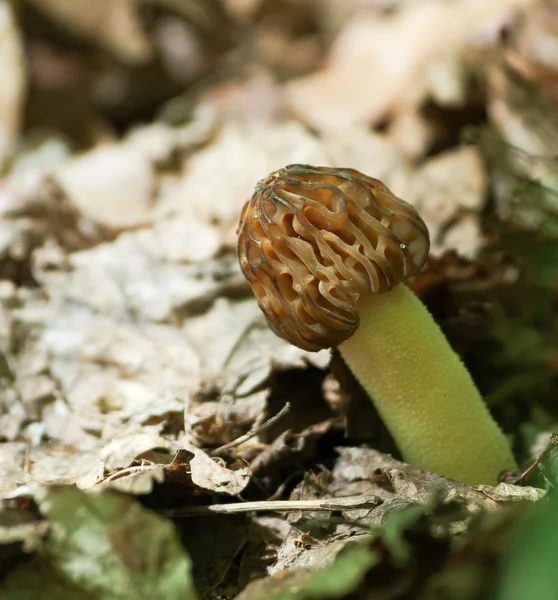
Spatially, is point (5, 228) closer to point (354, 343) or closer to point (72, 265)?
point (72, 265)

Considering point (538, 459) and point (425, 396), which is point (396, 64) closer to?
point (425, 396)

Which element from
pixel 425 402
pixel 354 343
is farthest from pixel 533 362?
pixel 354 343

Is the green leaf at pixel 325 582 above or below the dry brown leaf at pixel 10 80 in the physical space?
below

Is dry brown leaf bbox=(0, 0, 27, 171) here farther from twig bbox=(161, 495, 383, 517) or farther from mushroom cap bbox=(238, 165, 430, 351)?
twig bbox=(161, 495, 383, 517)

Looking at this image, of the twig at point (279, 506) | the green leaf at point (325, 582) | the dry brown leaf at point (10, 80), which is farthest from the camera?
the dry brown leaf at point (10, 80)

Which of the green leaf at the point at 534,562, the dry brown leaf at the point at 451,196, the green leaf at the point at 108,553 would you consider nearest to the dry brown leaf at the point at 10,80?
the dry brown leaf at the point at 451,196

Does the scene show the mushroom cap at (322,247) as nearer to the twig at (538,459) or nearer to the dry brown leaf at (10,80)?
the twig at (538,459)

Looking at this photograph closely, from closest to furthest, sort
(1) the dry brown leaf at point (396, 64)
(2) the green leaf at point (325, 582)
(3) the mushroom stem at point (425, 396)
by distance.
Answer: (2) the green leaf at point (325, 582)
(3) the mushroom stem at point (425, 396)
(1) the dry brown leaf at point (396, 64)

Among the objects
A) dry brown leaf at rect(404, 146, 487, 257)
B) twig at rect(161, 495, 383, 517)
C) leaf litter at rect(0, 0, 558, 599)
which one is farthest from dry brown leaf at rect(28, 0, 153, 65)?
twig at rect(161, 495, 383, 517)

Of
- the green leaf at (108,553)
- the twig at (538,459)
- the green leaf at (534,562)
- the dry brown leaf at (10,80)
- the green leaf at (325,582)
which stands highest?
the dry brown leaf at (10,80)

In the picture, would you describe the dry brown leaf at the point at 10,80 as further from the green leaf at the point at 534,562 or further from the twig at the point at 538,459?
the green leaf at the point at 534,562

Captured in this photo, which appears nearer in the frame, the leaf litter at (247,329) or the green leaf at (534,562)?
the green leaf at (534,562)
